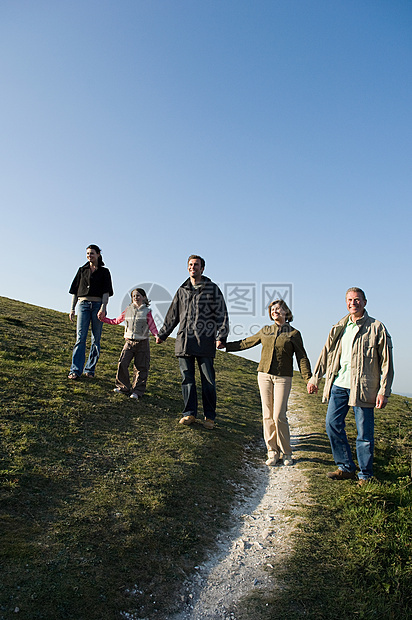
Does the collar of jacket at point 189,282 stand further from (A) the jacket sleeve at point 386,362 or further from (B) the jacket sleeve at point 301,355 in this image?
(A) the jacket sleeve at point 386,362

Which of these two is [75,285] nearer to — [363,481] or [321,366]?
[321,366]

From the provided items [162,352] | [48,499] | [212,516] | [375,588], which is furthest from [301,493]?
[162,352]

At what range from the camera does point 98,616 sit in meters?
3.75

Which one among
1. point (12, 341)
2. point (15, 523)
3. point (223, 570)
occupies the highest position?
point (12, 341)

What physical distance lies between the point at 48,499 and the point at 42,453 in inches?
51.5

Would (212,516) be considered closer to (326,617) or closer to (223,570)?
(223,570)

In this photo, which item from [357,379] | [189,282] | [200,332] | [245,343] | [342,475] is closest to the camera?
[357,379]

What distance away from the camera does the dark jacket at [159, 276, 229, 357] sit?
361 inches

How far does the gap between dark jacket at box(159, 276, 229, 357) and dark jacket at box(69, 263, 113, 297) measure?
2415mm

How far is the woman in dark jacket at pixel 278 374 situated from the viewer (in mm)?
8234

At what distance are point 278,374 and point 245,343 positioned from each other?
3.74 feet

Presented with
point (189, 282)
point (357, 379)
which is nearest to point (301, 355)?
point (357, 379)

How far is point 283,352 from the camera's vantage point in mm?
8367

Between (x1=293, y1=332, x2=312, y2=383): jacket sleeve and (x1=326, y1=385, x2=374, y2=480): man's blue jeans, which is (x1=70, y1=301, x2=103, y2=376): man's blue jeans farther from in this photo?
(x1=326, y1=385, x2=374, y2=480): man's blue jeans
